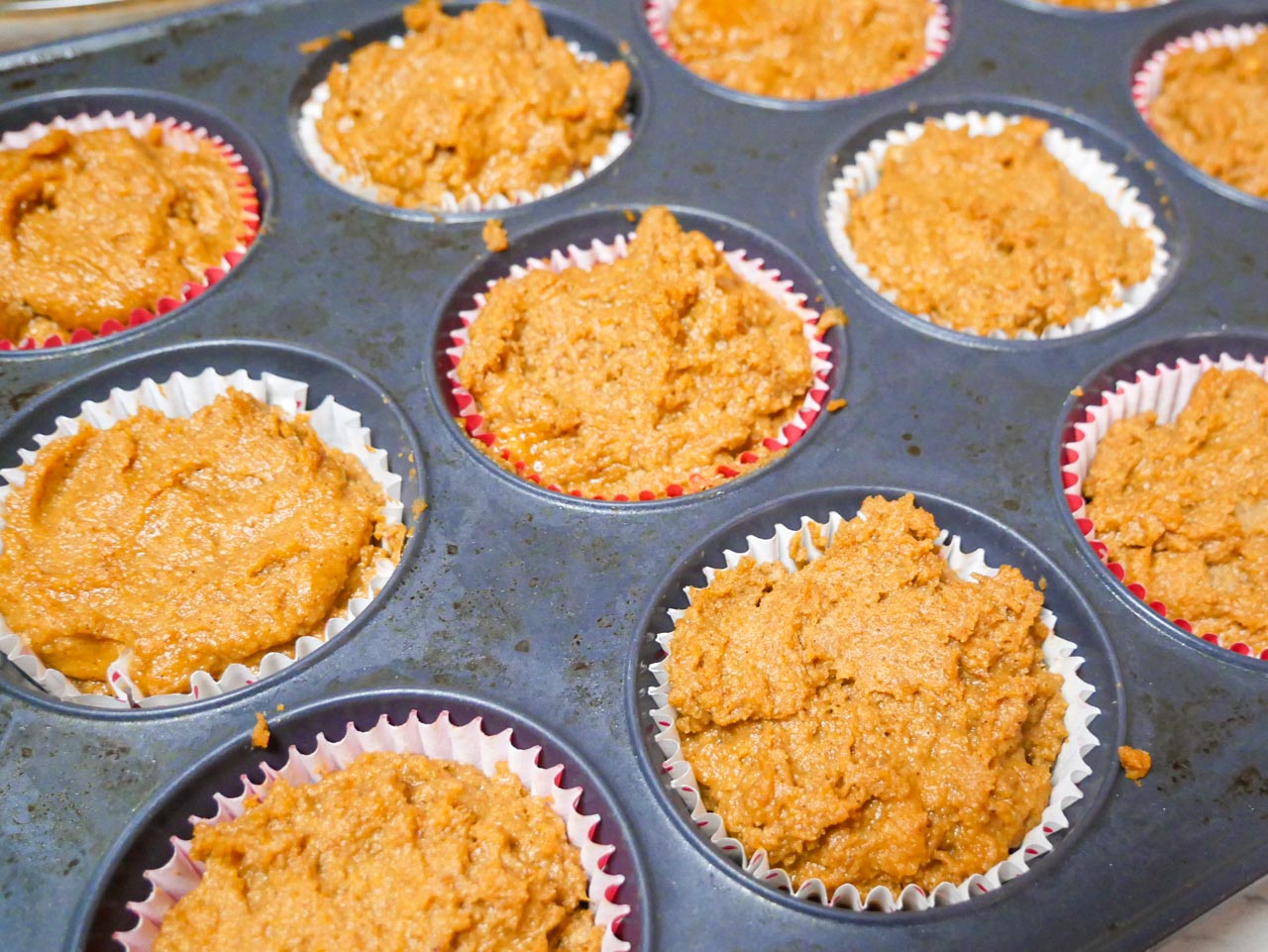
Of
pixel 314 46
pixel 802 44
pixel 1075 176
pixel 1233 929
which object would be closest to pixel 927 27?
pixel 802 44

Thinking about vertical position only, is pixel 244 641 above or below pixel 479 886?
above

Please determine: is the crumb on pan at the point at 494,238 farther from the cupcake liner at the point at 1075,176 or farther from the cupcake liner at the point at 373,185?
the cupcake liner at the point at 1075,176

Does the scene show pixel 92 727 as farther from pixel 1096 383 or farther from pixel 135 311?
pixel 1096 383

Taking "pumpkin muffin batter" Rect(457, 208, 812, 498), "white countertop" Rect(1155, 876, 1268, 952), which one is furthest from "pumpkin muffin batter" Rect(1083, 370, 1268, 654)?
"pumpkin muffin batter" Rect(457, 208, 812, 498)

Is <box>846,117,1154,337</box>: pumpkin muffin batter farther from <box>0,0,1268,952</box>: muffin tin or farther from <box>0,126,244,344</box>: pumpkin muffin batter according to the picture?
<box>0,126,244,344</box>: pumpkin muffin batter

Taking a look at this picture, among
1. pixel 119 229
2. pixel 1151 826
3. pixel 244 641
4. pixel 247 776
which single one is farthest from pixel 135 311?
pixel 1151 826

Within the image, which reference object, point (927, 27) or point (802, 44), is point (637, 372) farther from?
point (927, 27)
